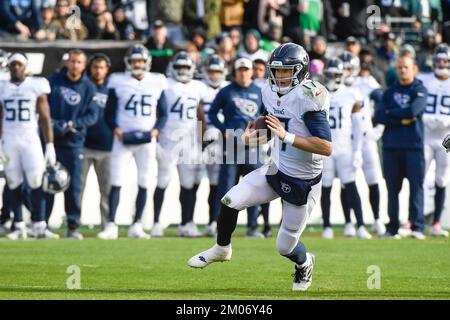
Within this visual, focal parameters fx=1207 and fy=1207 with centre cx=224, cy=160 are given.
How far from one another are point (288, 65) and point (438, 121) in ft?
21.8

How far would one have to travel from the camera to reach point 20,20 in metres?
17.9

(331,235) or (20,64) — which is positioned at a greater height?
(20,64)

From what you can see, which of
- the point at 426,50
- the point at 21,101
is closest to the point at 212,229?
the point at 21,101

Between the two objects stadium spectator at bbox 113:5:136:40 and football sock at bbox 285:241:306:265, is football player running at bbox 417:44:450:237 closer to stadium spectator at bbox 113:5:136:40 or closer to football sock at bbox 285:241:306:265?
stadium spectator at bbox 113:5:136:40

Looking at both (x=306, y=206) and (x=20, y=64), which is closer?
(x=306, y=206)

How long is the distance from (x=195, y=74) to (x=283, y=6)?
3474 millimetres

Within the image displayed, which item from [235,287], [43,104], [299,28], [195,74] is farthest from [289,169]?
[299,28]

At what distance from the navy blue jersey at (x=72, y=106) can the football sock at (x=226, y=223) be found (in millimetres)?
5879

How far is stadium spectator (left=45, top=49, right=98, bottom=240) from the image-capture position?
14.2 metres

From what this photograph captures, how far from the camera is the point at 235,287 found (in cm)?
902

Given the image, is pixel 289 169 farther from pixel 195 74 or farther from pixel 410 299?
pixel 195 74

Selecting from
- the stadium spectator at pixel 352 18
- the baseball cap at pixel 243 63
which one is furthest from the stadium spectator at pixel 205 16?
the baseball cap at pixel 243 63

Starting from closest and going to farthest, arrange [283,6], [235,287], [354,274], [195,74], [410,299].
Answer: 1. [410,299]
2. [235,287]
3. [354,274]
4. [195,74]
5. [283,6]

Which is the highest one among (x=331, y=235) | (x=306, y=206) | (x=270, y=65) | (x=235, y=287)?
(x=270, y=65)
